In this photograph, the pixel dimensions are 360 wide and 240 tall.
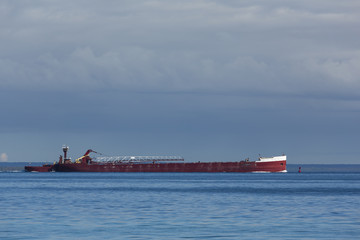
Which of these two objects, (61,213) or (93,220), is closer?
(93,220)

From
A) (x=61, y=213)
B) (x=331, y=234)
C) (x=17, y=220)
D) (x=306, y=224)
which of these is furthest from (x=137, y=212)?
(x=331, y=234)

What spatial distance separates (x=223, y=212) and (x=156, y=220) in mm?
9834

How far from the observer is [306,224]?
169 ft

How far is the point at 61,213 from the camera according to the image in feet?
202

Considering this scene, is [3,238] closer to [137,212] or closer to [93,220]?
[93,220]

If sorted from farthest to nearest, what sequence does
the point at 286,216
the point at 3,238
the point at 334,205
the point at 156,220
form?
the point at 334,205 → the point at 286,216 → the point at 156,220 → the point at 3,238

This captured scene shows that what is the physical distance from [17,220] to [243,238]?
20.2 metres

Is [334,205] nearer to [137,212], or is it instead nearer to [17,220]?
[137,212]

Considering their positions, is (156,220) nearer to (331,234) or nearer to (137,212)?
(137,212)

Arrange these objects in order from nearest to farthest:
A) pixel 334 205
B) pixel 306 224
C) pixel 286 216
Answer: pixel 306 224, pixel 286 216, pixel 334 205

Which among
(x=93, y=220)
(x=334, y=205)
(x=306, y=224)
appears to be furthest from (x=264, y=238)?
(x=334, y=205)

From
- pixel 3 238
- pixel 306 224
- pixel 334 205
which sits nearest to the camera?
pixel 3 238

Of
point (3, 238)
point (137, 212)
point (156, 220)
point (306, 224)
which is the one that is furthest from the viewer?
point (137, 212)

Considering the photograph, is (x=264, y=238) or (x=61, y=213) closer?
(x=264, y=238)
